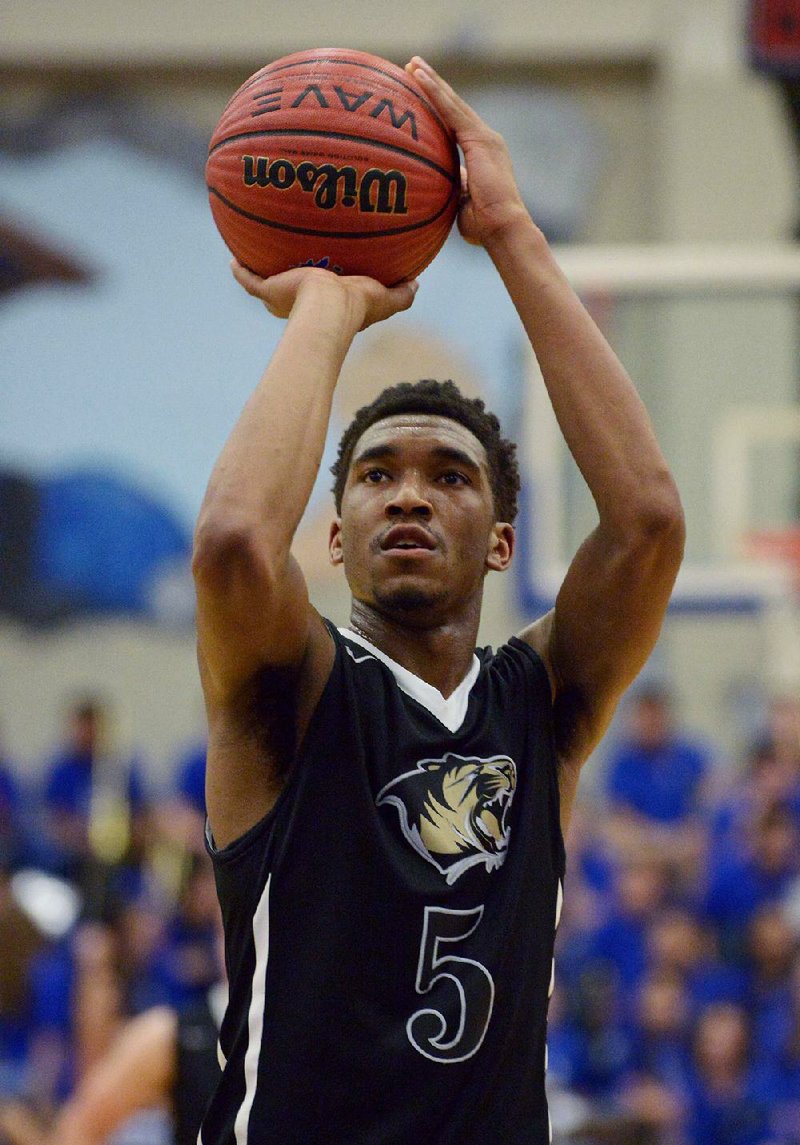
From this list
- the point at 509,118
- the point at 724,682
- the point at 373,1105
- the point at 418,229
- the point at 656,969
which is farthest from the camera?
the point at 509,118

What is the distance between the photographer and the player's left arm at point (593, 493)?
2.45 metres

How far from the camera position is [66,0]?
43.5ft

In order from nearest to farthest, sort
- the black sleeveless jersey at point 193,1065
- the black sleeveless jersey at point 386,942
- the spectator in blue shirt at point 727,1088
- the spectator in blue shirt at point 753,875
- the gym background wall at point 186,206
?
the black sleeveless jersey at point 386,942, the black sleeveless jersey at point 193,1065, the spectator in blue shirt at point 727,1088, the spectator in blue shirt at point 753,875, the gym background wall at point 186,206

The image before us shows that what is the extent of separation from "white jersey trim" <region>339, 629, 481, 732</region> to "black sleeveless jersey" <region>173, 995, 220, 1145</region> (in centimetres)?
180

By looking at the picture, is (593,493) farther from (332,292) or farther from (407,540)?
(332,292)

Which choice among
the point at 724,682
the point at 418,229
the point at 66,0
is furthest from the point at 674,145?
the point at 418,229

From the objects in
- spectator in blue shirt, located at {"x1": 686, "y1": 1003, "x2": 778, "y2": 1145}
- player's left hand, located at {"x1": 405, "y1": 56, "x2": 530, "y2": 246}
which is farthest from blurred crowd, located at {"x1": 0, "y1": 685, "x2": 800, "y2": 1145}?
player's left hand, located at {"x1": 405, "y1": 56, "x2": 530, "y2": 246}

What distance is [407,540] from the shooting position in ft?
7.93

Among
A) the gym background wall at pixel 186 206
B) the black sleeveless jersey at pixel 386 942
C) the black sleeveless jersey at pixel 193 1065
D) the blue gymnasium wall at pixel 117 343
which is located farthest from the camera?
the blue gymnasium wall at pixel 117 343

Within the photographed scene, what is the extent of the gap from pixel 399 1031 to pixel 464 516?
75 centimetres

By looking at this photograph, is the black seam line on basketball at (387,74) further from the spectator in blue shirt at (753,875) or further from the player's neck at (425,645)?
the spectator in blue shirt at (753,875)

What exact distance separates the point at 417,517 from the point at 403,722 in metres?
0.30

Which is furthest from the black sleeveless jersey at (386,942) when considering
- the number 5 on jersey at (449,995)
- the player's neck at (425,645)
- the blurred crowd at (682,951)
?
the blurred crowd at (682,951)

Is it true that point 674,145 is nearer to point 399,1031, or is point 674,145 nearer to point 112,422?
point 112,422
